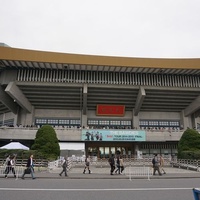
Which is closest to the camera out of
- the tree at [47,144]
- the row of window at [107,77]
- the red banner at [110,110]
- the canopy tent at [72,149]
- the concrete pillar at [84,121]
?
the tree at [47,144]

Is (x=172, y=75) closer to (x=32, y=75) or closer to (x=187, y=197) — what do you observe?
(x=32, y=75)

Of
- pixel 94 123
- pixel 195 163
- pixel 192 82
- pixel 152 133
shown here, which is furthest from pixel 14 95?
pixel 192 82

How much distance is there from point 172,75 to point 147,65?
6.50m

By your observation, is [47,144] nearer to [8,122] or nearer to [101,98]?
[101,98]

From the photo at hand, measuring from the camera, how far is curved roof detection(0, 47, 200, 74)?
3147cm

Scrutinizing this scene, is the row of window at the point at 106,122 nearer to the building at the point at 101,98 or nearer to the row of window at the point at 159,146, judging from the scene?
the building at the point at 101,98

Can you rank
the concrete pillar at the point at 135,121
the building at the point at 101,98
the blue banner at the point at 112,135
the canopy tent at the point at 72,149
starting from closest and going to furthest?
the canopy tent at the point at 72,149
the building at the point at 101,98
the blue banner at the point at 112,135
the concrete pillar at the point at 135,121

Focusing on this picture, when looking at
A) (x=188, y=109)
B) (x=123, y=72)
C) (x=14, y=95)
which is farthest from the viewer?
(x=188, y=109)

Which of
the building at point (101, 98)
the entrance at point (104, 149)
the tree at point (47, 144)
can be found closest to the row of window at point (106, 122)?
the building at point (101, 98)

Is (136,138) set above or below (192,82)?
below

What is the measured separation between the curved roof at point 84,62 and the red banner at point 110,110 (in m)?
7.58

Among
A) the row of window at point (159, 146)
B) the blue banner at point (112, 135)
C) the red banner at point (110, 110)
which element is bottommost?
the row of window at point (159, 146)

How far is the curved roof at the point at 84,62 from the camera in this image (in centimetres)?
3147

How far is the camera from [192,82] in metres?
37.5
